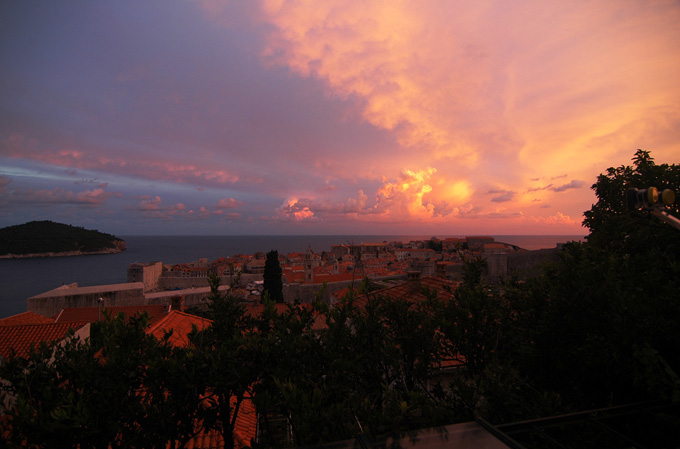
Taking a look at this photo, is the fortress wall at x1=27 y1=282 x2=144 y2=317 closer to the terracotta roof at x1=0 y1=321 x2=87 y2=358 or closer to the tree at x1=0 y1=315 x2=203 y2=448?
the terracotta roof at x1=0 y1=321 x2=87 y2=358

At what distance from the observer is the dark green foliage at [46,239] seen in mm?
121312

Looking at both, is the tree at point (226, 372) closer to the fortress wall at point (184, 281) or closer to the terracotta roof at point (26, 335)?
the terracotta roof at point (26, 335)

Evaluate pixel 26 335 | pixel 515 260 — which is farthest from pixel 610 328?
pixel 515 260

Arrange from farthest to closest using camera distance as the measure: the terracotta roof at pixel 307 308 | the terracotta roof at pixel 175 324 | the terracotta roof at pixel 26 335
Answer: the terracotta roof at pixel 175 324 → the terracotta roof at pixel 26 335 → the terracotta roof at pixel 307 308

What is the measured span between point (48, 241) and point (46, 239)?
1.92 m

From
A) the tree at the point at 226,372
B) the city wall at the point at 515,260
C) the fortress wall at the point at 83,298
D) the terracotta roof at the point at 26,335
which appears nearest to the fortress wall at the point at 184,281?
the fortress wall at the point at 83,298

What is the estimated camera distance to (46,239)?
126m

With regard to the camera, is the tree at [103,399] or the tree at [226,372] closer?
the tree at [103,399]

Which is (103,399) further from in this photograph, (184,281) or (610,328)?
(184,281)

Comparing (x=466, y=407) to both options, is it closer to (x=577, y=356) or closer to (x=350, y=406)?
(x=350, y=406)

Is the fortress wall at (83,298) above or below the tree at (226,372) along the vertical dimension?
below

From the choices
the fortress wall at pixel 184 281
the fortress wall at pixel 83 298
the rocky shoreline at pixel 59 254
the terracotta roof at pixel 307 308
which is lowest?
the rocky shoreline at pixel 59 254

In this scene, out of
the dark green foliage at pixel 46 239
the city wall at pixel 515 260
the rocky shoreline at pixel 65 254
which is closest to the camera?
the city wall at pixel 515 260

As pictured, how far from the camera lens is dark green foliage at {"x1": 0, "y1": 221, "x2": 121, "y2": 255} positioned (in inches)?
4776
